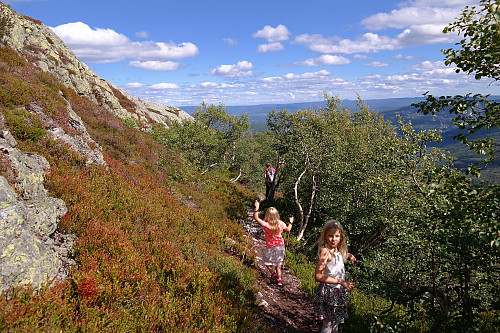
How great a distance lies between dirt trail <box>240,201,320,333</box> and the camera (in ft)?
21.1

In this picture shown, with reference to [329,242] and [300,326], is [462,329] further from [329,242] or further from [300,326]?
[300,326]

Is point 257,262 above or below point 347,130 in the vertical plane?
below

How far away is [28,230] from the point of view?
15.3 ft

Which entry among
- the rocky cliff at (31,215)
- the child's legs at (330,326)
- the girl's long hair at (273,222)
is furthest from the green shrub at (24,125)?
the child's legs at (330,326)

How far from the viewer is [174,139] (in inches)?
821

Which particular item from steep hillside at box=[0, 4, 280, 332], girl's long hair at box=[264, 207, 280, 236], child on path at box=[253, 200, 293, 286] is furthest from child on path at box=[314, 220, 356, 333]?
girl's long hair at box=[264, 207, 280, 236]

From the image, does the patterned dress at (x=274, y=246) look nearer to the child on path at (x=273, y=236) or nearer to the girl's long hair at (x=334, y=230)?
the child on path at (x=273, y=236)

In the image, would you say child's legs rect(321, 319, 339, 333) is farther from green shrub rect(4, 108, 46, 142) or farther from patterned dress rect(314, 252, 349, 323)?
green shrub rect(4, 108, 46, 142)

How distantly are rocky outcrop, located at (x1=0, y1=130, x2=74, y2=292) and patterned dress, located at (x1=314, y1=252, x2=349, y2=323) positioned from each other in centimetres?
501

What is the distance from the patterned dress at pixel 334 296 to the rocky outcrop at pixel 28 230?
16.4 feet

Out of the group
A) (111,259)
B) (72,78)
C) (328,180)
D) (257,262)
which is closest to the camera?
(111,259)

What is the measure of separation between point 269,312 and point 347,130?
642 inches

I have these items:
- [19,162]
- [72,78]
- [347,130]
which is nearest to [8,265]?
[19,162]

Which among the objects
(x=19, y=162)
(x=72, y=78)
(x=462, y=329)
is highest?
(x=72, y=78)
